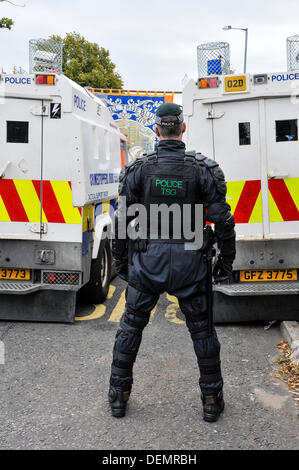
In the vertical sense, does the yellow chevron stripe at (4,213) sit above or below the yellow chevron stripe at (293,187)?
below

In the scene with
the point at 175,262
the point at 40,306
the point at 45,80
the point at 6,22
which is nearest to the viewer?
the point at 175,262

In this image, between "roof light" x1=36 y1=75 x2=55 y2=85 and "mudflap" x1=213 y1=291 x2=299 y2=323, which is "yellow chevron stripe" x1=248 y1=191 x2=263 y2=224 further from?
"roof light" x1=36 y1=75 x2=55 y2=85

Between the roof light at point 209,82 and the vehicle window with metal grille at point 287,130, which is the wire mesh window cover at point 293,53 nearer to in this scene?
the vehicle window with metal grille at point 287,130

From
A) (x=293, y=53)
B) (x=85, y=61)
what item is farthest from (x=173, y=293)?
(x=85, y=61)

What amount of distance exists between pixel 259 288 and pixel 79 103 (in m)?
2.73

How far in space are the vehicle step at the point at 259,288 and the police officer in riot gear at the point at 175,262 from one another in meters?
1.71

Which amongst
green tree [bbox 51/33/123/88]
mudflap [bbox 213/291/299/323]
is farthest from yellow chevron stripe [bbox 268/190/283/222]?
green tree [bbox 51/33/123/88]

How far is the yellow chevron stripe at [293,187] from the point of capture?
17.0 ft

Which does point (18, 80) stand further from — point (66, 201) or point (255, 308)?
point (255, 308)

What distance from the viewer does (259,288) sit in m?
5.25

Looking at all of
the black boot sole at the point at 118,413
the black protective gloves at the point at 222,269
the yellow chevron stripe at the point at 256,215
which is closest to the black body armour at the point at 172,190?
the black protective gloves at the point at 222,269

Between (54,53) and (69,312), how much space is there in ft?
9.66

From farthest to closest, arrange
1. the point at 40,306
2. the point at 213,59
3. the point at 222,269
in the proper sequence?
the point at 40,306
the point at 213,59
the point at 222,269
